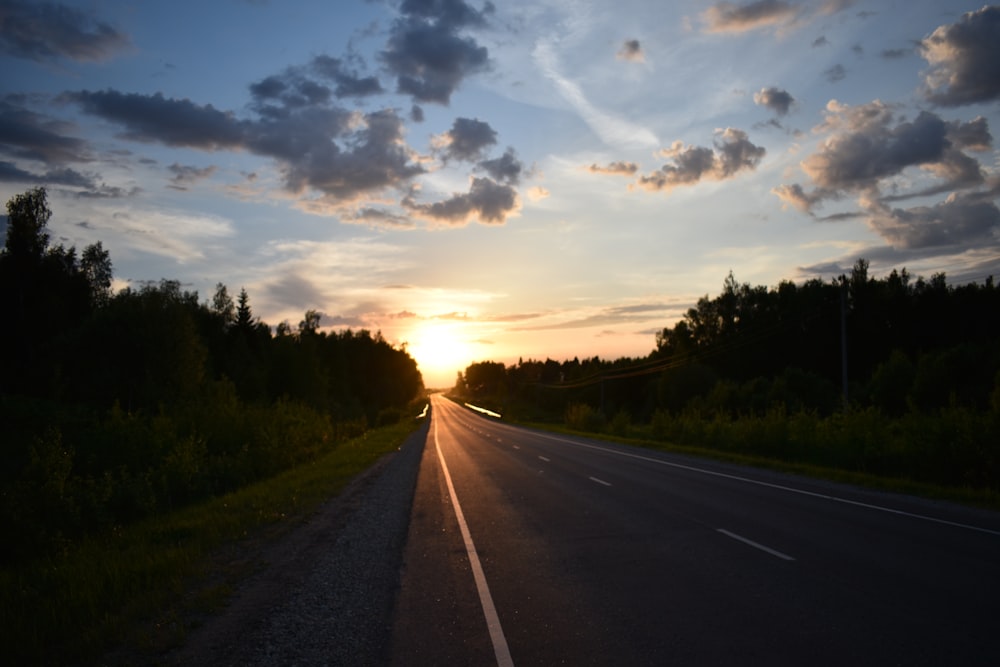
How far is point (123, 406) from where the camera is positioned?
202 ft

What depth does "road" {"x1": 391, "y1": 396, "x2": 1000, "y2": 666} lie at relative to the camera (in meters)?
6.17

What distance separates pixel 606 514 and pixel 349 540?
5.06 meters

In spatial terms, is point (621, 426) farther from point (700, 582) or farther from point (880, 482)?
point (700, 582)

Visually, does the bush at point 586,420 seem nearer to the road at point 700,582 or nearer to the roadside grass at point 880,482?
the roadside grass at point 880,482

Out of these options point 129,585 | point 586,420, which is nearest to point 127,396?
point 586,420

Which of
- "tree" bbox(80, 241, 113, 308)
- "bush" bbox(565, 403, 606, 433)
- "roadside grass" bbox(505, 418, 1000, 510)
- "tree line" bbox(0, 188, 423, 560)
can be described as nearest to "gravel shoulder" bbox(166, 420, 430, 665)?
"tree line" bbox(0, 188, 423, 560)

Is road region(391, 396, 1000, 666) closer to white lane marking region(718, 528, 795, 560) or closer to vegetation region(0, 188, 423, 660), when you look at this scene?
white lane marking region(718, 528, 795, 560)

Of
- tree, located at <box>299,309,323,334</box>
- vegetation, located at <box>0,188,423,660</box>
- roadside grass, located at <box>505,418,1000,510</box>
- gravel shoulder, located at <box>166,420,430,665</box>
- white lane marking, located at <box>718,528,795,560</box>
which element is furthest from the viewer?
tree, located at <box>299,309,323,334</box>

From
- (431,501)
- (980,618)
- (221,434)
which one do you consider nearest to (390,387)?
(221,434)

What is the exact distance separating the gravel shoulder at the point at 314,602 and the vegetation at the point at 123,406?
Answer: 5.21 ft

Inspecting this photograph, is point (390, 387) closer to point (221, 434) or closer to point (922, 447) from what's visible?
point (221, 434)

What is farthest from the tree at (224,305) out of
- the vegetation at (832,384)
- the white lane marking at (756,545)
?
the white lane marking at (756,545)

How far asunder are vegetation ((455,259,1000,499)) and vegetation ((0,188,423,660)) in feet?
63.7

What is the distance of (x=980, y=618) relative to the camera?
6828mm
